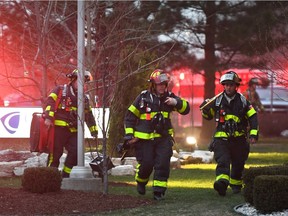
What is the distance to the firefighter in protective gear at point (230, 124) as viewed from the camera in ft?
41.7

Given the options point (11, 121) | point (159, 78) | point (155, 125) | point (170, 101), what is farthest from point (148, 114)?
point (11, 121)

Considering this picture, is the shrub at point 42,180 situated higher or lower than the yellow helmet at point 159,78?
lower

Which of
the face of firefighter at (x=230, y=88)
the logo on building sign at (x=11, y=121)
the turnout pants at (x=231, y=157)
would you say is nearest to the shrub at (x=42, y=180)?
the turnout pants at (x=231, y=157)

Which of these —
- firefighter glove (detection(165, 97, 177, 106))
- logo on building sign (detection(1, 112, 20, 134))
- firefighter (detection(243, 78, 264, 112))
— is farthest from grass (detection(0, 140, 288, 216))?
firefighter (detection(243, 78, 264, 112))

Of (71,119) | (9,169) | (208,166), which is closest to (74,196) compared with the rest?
(71,119)

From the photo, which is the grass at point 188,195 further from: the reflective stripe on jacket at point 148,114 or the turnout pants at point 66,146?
the reflective stripe on jacket at point 148,114

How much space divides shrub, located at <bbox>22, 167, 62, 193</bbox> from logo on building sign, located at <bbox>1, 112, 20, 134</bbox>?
963 centimetres

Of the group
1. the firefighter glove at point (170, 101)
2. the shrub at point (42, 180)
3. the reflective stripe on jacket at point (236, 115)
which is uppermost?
the firefighter glove at point (170, 101)

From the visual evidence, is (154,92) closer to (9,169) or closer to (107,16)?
(9,169)

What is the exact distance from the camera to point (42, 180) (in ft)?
37.9

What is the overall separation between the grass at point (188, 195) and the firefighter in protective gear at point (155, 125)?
0.48 metres

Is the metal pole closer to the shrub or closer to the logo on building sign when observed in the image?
the shrub

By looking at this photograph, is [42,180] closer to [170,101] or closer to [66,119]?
[170,101]

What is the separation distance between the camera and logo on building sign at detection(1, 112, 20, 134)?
835 inches
